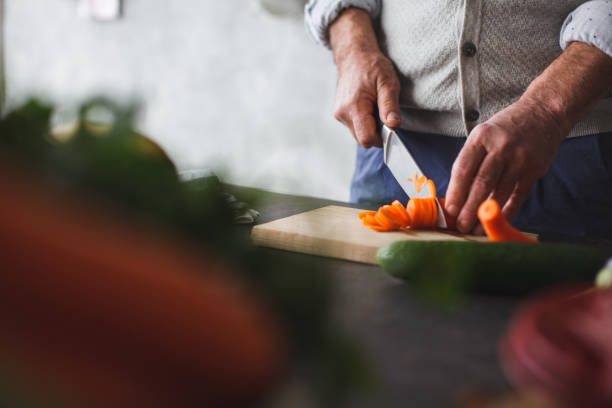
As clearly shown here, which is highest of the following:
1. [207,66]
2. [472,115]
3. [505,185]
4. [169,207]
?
[169,207]

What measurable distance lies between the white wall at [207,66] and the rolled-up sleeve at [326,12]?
110 centimetres

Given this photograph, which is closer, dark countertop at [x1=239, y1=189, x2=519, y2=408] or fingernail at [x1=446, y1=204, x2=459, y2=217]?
dark countertop at [x1=239, y1=189, x2=519, y2=408]

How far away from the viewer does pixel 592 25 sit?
1.35 m

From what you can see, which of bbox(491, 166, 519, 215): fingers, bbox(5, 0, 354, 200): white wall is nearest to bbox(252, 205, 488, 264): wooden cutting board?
bbox(491, 166, 519, 215): fingers

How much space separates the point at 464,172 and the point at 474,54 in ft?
1.56

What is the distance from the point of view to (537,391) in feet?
1.26

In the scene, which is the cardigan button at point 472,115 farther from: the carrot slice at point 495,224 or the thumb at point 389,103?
the carrot slice at point 495,224

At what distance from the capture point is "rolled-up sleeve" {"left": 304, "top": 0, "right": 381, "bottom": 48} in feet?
5.96

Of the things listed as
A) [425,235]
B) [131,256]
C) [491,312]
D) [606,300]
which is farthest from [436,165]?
[131,256]

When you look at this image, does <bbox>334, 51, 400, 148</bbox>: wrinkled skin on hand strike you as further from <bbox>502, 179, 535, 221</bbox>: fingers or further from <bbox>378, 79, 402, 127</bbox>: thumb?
<bbox>502, 179, 535, 221</bbox>: fingers

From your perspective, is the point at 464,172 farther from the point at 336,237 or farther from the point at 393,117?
the point at 336,237

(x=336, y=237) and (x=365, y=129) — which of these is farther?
(x=365, y=129)

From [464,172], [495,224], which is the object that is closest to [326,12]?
[464,172]

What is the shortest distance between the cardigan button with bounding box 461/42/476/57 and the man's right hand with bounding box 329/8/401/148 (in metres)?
0.23
